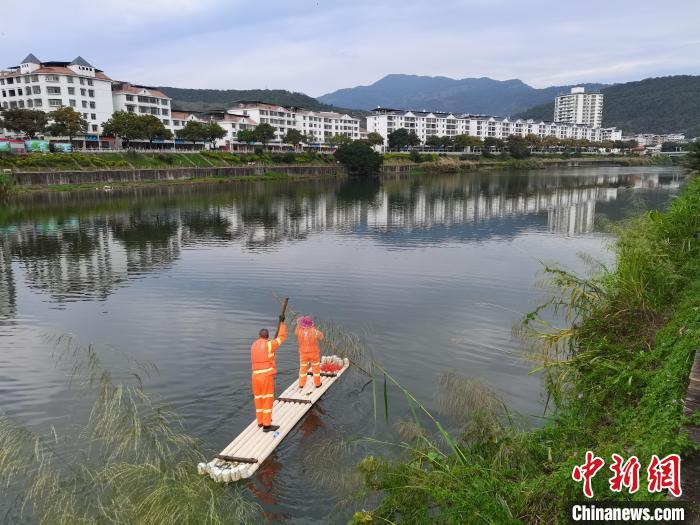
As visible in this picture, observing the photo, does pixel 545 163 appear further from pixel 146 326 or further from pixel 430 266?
pixel 146 326

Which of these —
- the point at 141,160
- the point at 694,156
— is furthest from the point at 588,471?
the point at 141,160

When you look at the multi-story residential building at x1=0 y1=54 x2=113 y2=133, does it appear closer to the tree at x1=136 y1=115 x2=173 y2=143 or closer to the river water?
the tree at x1=136 y1=115 x2=173 y2=143

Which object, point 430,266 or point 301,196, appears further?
point 301,196

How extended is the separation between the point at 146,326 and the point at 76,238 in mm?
21832

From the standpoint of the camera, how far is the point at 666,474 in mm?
5152

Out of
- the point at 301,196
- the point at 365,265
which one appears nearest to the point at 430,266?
the point at 365,265

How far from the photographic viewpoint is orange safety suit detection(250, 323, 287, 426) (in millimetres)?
9961

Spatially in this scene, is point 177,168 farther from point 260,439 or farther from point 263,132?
point 260,439

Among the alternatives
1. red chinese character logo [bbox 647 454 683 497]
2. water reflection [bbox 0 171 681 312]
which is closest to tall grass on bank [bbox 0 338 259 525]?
red chinese character logo [bbox 647 454 683 497]

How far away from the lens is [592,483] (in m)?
5.55

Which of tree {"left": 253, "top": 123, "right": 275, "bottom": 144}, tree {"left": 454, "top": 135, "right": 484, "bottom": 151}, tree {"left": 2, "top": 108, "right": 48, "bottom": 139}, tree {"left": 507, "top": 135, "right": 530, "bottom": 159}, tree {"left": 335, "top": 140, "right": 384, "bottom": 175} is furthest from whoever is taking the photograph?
tree {"left": 507, "top": 135, "right": 530, "bottom": 159}

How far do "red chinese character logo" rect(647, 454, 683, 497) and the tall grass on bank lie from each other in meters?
5.08

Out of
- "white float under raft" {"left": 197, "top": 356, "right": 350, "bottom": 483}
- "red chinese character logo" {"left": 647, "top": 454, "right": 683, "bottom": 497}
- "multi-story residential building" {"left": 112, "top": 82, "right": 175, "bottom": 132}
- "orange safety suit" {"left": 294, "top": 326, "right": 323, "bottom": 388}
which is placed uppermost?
"multi-story residential building" {"left": 112, "top": 82, "right": 175, "bottom": 132}

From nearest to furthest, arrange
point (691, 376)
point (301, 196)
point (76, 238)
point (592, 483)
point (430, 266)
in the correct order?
point (592, 483), point (691, 376), point (430, 266), point (76, 238), point (301, 196)
